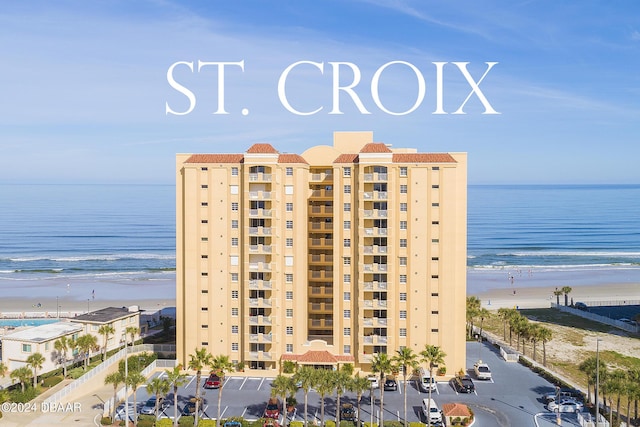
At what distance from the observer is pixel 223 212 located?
60.5 metres

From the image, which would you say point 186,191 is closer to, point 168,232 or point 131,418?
point 131,418

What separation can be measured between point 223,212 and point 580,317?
64.1 meters

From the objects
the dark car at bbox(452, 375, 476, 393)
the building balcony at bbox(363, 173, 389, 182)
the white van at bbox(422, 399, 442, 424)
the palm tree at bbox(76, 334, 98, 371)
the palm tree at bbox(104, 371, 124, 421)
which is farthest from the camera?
the palm tree at bbox(76, 334, 98, 371)

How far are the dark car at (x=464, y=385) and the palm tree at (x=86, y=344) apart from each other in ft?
126

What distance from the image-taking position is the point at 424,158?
194 ft

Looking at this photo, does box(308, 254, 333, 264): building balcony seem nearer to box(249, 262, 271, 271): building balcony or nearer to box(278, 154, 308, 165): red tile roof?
box(249, 262, 271, 271): building balcony

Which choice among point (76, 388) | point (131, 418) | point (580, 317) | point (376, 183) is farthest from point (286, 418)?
point (580, 317)

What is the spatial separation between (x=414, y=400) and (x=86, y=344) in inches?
1376

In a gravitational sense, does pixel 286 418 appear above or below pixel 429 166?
below

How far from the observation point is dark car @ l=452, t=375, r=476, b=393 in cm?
5459

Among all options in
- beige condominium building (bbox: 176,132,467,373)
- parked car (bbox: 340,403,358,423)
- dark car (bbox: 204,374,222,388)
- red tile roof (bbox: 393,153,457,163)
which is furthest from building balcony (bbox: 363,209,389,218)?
dark car (bbox: 204,374,222,388)

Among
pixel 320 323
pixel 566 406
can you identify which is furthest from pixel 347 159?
pixel 566 406

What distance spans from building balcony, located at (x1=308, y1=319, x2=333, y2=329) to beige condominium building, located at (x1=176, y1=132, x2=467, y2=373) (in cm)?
194

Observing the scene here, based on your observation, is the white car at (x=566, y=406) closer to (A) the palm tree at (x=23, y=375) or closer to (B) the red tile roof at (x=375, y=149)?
(B) the red tile roof at (x=375, y=149)
